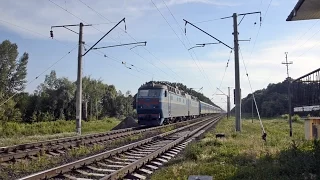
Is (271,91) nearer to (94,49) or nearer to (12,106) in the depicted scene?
(12,106)

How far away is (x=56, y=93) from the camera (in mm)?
68062

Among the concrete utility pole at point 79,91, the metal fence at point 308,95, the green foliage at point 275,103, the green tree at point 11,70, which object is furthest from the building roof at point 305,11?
the green foliage at point 275,103

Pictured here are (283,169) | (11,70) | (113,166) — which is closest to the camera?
(283,169)

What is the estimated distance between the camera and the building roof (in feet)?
40.6

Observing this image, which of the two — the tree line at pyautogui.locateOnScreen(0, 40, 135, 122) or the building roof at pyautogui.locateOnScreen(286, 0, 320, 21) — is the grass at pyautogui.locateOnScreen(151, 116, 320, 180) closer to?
the building roof at pyautogui.locateOnScreen(286, 0, 320, 21)

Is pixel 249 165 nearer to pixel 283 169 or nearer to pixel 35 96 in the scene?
pixel 283 169

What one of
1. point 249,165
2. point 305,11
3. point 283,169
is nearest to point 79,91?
point 305,11

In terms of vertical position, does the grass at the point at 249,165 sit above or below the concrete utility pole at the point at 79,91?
below

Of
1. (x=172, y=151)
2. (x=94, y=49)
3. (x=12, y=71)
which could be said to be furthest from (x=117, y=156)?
(x=12, y=71)

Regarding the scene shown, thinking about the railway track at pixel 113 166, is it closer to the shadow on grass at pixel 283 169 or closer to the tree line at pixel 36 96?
the shadow on grass at pixel 283 169

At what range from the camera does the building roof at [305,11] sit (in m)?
12.4

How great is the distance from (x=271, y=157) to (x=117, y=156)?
5.42 meters

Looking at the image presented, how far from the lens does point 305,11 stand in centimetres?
1326

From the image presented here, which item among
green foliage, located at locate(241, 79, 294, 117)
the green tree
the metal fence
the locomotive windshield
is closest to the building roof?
the metal fence
